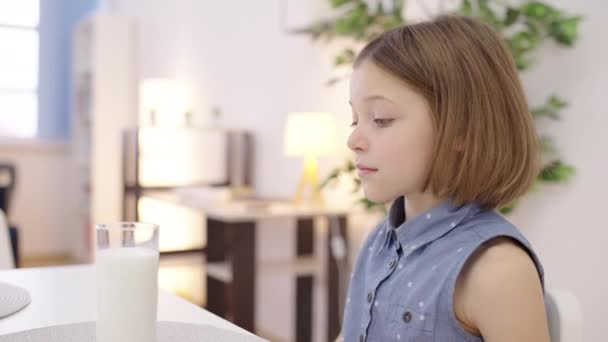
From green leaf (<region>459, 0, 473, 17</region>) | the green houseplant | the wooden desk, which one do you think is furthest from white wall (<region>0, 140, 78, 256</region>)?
green leaf (<region>459, 0, 473, 17</region>)

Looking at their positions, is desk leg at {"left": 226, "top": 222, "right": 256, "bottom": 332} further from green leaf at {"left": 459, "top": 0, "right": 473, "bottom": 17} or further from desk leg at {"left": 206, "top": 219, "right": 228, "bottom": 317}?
green leaf at {"left": 459, "top": 0, "right": 473, "bottom": 17}

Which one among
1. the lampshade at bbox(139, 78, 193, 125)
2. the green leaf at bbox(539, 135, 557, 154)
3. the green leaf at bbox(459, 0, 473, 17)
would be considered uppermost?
the green leaf at bbox(459, 0, 473, 17)

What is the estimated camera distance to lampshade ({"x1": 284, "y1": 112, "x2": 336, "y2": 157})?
2.53m

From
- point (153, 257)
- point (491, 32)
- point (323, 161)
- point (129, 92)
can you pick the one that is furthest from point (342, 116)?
point (129, 92)

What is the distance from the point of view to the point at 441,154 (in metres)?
0.84

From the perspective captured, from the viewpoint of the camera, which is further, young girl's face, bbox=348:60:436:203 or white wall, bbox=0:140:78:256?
white wall, bbox=0:140:78:256

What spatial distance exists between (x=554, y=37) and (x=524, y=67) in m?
0.10

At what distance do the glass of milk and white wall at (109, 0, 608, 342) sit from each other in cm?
139

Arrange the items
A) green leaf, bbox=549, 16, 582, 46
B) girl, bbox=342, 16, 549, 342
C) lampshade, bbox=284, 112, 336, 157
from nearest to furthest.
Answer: girl, bbox=342, 16, 549, 342
green leaf, bbox=549, 16, 582, 46
lampshade, bbox=284, 112, 336, 157

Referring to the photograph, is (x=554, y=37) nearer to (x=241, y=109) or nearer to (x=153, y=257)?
(x=153, y=257)

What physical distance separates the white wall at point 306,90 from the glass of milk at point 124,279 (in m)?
1.39

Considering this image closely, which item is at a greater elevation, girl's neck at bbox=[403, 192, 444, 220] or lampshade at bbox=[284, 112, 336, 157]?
lampshade at bbox=[284, 112, 336, 157]

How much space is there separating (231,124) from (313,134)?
1.14m

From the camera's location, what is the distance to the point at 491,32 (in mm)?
861
